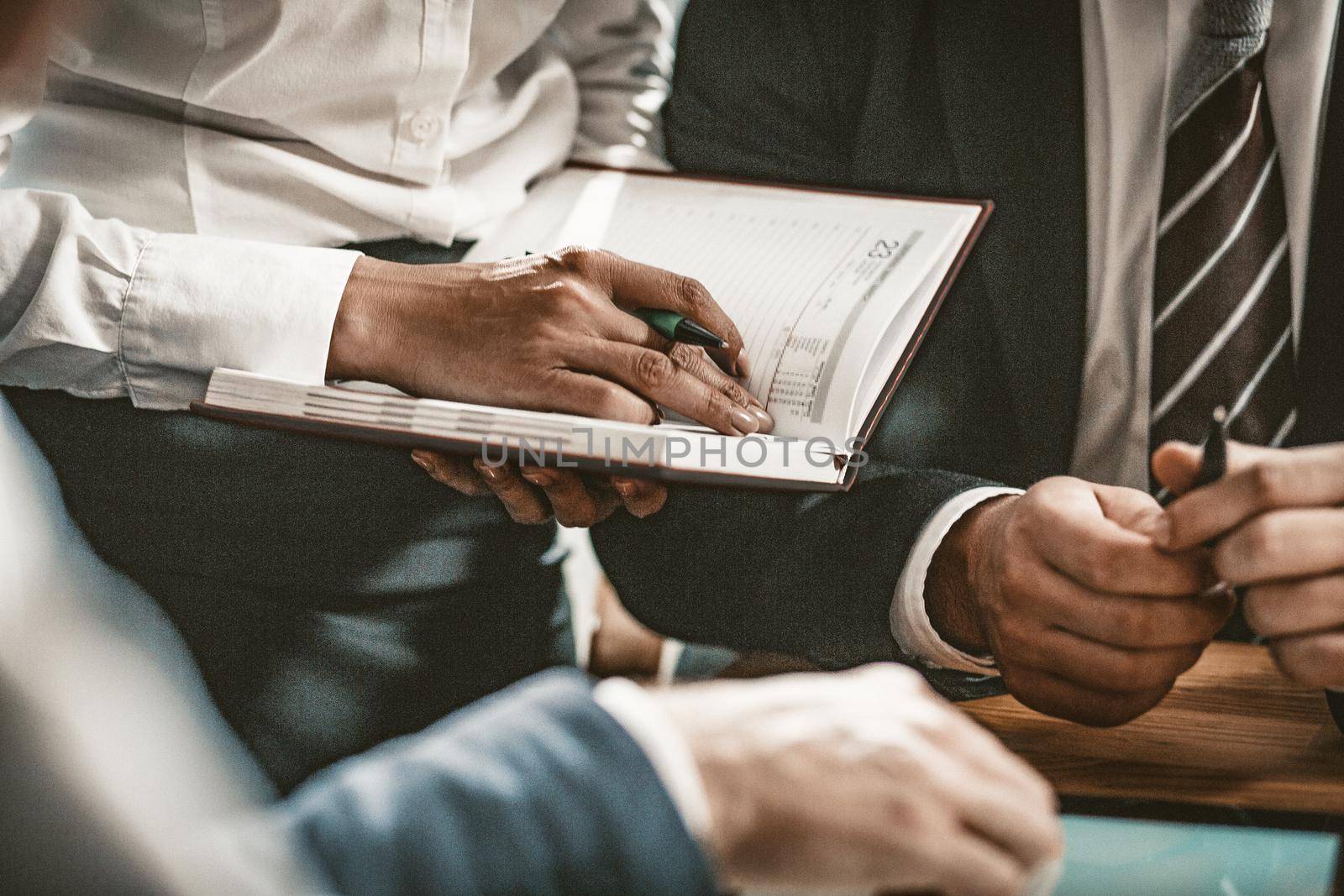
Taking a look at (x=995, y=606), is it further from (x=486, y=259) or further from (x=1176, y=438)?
(x=486, y=259)

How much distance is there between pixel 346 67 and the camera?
2.74 ft

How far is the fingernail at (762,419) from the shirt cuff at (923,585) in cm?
16

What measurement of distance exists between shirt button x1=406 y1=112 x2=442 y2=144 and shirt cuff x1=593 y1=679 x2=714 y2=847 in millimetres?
656

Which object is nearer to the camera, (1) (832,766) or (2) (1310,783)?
(1) (832,766)

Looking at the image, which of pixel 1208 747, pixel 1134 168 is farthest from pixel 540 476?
pixel 1134 168

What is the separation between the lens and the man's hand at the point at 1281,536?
0.53 meters

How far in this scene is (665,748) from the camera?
36 centimetres

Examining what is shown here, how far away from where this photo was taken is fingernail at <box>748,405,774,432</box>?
26.1 inches

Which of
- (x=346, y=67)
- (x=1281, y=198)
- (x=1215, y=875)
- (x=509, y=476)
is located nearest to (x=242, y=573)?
(x=509, y=476)

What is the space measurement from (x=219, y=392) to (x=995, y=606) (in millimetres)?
510

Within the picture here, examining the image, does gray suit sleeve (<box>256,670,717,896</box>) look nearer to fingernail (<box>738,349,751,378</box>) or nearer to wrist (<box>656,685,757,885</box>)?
wrist (<box>656,685,757,885</box>)

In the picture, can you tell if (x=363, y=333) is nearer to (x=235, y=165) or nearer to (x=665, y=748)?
(x=235, y=165)

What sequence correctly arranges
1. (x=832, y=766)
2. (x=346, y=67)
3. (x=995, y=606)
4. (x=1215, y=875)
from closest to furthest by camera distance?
(x=832, y=766)
(x=1215, y=875)
(x=995, y=606)
(x=346, y=67)

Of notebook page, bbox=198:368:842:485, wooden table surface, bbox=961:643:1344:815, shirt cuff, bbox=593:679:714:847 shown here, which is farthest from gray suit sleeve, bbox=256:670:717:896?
wooden table surface, bbox=961:643:1344:815
